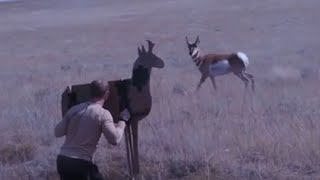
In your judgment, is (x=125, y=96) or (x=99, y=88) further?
(x=125, y=96)

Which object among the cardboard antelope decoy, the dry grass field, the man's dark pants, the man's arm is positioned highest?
the cardboard antelope decoy

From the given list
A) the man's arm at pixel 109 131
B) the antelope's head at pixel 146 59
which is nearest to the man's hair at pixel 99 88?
the man's arm at pixel 109 131

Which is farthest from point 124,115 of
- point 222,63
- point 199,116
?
point 222,63

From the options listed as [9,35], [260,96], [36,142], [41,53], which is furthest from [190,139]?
[9,35]

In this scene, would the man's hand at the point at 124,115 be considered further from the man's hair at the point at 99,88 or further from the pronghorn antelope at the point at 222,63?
the pronghorn antelope at the point at 222,63

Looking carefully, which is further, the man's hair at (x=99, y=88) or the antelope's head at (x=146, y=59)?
the antelope's head at (x=146, y=59)

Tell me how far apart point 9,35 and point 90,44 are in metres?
14.2

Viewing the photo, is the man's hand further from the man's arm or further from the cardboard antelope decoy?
the man's arm

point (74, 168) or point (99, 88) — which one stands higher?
point (99, 88)

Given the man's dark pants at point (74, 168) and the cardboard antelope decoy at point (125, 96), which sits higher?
the cardboard antelope decoy at point (125, 96)

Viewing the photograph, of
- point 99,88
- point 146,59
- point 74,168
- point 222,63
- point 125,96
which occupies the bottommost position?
point 222,63

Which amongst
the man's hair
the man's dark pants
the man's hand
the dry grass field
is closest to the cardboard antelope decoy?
the man's hand

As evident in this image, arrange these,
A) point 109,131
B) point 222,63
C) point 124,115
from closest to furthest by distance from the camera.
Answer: point 109,131 < point 124,115 < point 222,63

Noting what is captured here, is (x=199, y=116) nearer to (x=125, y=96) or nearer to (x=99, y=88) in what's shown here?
(x=125, y=96)
